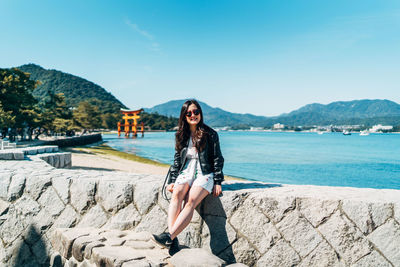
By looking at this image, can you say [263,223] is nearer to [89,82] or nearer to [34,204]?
[34,204]

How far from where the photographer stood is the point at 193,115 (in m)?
3.12

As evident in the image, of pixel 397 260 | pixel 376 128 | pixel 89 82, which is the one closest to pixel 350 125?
pixel 376 128

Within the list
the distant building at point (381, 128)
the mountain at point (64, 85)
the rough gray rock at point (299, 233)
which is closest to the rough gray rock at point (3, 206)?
the rough gray rock at point (299, 233)

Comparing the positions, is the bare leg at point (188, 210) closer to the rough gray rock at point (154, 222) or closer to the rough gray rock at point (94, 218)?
the rough gray rock at point (154, 222)

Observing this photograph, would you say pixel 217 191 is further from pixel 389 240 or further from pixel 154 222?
pixel 389 240

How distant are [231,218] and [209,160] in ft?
2.03

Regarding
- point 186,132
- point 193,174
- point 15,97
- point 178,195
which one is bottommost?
point 178,195

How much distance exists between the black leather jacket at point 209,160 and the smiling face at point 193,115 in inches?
6.1

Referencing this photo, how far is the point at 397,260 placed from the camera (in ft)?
7.70

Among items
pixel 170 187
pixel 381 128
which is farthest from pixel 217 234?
pixel 381 128

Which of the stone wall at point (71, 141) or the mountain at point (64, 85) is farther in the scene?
the mountain at point (64, 85)

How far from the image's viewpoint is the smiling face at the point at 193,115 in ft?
10.2

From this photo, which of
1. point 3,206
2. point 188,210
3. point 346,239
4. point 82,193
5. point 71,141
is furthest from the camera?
point 71,141

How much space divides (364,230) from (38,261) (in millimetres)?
3585
